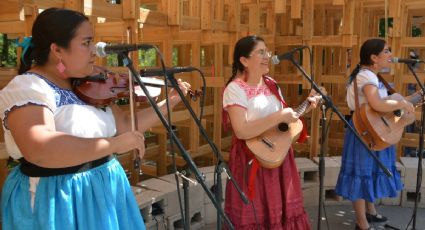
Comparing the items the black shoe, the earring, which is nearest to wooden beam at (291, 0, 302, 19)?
the black shoe

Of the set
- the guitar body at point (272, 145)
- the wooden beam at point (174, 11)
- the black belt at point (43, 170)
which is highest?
the wooden beam at point (174, 11)

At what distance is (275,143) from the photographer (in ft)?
8.56

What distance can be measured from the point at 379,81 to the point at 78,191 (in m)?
2.70

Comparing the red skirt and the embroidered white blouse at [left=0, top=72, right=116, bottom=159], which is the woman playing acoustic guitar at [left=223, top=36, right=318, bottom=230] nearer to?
the red skirt

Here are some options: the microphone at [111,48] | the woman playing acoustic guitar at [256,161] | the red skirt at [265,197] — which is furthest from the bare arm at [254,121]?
the microphone at [111,48]

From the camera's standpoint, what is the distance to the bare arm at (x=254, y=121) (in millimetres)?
2449

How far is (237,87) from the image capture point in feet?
8.40

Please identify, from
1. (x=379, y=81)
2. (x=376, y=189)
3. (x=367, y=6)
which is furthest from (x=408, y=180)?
(x=367, y=6)

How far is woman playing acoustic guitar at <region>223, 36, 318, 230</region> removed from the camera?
254cm

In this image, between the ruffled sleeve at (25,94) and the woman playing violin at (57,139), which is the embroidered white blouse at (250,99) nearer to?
the woman playing violin at (57,139)

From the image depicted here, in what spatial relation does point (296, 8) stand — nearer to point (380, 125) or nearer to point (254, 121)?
point (380, 125)

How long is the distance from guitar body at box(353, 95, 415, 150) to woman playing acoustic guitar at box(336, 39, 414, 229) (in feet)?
0.26

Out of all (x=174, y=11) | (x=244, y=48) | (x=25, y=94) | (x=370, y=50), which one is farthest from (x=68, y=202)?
(x=370, y=50)

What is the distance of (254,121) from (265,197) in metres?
0.53
